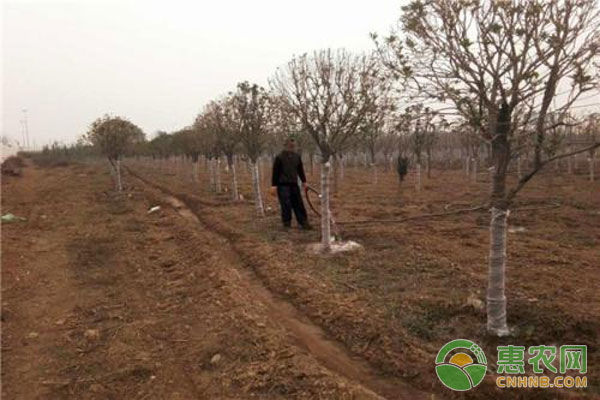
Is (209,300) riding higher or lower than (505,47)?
lower

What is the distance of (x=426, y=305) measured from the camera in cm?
565

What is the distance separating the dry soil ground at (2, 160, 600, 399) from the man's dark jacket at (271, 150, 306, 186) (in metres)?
1.27

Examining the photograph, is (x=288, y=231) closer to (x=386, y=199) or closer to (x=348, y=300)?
(x=348, y=300)

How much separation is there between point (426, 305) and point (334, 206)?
9.53 meters

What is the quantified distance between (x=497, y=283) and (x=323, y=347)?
2.08 m

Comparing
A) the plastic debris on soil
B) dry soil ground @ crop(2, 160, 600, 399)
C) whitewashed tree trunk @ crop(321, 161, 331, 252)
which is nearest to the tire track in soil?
dry soil ground @ crop(2, 160, 600, 399)

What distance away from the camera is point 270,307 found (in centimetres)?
610

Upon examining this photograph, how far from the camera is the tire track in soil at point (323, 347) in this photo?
4121mm

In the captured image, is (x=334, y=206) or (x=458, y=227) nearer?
(x=458, y=227)

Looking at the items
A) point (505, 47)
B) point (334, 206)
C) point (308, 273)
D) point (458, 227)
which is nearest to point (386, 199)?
point (334, 206)

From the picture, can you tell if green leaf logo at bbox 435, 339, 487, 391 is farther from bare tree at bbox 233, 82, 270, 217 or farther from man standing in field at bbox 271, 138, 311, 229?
bare tree at bbox 233, 82, 270, 217

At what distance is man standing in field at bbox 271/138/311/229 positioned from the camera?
1048 centimetres

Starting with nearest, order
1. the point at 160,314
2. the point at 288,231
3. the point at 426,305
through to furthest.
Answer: the point at 426,305
the point at 160,314
the point at 288,231

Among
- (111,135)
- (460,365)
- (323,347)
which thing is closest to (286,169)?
(323,347)
